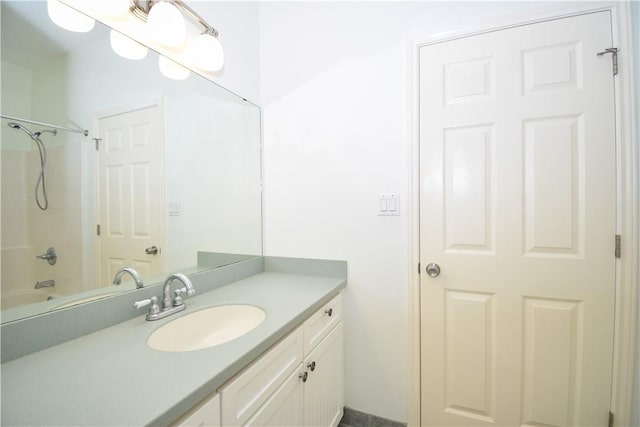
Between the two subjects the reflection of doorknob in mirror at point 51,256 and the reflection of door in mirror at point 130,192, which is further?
the reflection of door in mirror at point 130,192

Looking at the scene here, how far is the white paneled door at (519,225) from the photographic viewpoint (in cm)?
116

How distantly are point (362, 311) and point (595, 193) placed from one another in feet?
3.89

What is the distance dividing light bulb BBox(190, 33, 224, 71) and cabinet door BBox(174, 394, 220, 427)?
1395 millimetres

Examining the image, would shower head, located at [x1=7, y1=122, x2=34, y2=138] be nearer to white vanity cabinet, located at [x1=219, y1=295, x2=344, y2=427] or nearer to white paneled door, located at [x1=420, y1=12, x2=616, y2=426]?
white vanity cabinet, located at [x1=219, y1=295, x2=344, y2=427]

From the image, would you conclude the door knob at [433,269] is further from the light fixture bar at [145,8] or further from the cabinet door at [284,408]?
the light fixture bar at [145,8]

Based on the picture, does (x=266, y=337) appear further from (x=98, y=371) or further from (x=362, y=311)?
(x=362, y=311)

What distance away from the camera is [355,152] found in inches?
59.9

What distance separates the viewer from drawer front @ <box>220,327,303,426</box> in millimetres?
708

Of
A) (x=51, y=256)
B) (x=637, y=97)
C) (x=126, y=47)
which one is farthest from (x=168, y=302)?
(x=637, y=97)

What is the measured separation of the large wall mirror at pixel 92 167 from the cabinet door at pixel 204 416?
59 cm

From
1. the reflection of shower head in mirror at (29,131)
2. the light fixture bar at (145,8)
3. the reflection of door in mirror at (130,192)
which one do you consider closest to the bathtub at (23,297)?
the reflection of door in mirror at (130,192)

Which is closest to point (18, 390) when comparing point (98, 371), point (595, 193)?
point (98, 371)

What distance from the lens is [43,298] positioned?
0.82m

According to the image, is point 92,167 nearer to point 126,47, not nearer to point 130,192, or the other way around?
point 130,192
